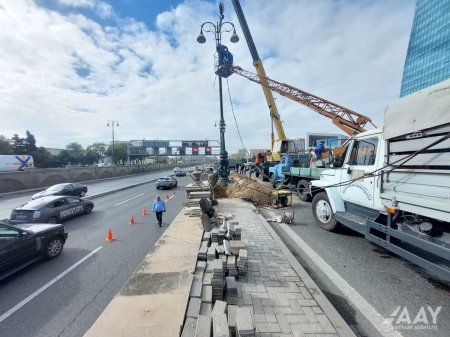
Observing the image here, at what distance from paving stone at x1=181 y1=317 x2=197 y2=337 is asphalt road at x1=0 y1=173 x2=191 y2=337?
5.38 feet

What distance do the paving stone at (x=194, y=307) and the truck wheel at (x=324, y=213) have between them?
5055 mm

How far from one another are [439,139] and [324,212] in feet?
14.0

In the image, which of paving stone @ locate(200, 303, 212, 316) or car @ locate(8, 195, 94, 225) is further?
car @ locate(8, 195, 94, 225)

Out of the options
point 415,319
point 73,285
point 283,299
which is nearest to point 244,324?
point 283,299

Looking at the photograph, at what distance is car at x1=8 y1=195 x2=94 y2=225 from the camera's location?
8383mm

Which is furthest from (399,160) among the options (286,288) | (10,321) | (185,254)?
(10,321)

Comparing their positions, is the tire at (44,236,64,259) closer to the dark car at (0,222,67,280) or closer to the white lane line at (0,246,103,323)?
the dark car at (0,222,67,280)

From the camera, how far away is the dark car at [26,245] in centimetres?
470

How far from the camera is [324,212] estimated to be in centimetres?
723

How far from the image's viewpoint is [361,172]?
5.44 meters

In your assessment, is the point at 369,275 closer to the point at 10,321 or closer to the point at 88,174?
the point at 10,321

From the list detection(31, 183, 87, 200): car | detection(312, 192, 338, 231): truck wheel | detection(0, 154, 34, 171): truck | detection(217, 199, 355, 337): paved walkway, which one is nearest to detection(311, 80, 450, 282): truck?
detection(312, 192, 338, 231): truck wheel

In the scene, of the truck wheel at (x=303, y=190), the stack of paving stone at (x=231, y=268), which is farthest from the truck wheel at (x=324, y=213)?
the truck wheel at (x=303, y=190)

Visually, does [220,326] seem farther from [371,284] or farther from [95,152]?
[95,152]
